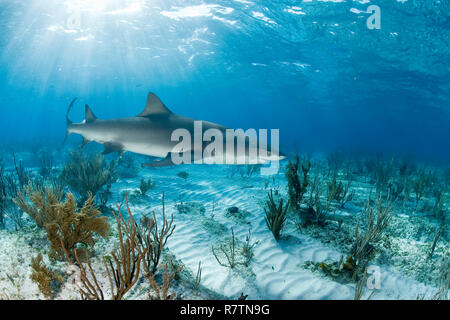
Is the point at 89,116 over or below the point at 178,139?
over

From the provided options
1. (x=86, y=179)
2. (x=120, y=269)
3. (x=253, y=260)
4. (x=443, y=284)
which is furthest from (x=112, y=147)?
(x=443, y=284)

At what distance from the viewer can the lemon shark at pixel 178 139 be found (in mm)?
4305

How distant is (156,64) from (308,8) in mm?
24380

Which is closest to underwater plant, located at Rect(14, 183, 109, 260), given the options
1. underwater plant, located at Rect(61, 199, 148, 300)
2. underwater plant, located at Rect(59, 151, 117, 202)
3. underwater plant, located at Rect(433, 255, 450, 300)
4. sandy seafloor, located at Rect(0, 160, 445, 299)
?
sandy seafloor, located at Rect(0, 160, 445, 299)

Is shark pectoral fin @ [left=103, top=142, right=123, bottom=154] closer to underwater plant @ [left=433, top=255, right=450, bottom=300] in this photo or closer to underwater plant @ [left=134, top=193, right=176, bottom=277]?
underwater plant @ [left=134, top=193, right=176, bottom=277]

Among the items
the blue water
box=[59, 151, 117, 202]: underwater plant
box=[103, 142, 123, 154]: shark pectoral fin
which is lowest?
box=[59, 151, 117, 202]: underwater plant

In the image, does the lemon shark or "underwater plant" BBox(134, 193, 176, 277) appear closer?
"underwater plant" BBox(134, 193, 176, 277)

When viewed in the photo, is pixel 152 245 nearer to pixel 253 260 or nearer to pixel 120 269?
pixel 120 269

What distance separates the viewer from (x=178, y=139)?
470 centimetres

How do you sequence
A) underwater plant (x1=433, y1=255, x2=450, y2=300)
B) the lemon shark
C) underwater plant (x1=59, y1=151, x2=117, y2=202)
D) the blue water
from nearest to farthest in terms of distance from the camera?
underwater plant (x1=433, y1=255, x2=450, y2=300), the lemon shark, underwater plant (x1=59, y1=151, x2=117, y2=202), the blue water

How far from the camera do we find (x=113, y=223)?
482cm

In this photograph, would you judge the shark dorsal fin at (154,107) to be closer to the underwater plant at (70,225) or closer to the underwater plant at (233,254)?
the underwater plant at (70,225)

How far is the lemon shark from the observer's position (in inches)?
169

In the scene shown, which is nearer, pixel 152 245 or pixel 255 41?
pixel 152 245
